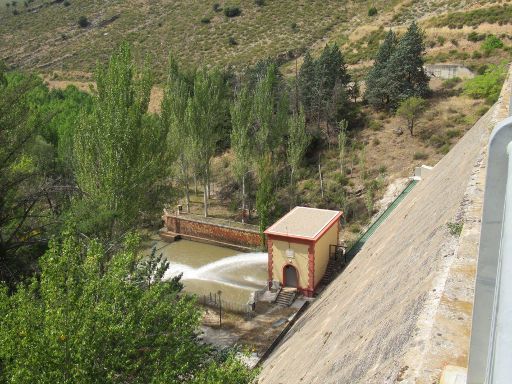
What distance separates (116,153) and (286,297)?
923 cm

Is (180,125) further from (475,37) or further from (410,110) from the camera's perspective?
(475,37)

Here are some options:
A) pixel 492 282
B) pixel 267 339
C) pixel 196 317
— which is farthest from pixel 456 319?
pixel 267 339

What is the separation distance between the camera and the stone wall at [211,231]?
26578 mm

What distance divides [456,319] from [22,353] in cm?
599

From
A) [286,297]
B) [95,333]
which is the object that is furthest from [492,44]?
[95,333]

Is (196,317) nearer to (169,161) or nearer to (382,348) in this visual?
(382,348)

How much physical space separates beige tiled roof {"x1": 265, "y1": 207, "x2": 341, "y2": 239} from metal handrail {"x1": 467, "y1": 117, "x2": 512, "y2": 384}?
57.5ft

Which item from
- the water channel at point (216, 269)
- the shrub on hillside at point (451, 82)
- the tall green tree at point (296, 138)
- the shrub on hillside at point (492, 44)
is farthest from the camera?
the shrub on hillside at point (492, 44)

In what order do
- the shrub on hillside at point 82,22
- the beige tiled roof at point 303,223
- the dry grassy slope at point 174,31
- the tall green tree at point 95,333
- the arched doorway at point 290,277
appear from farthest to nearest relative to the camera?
the shrub on hillside at point 82,22 → the dry grassy slope at point 174,31 → the arched doorway at point 290,277 → the beige tiled roof at point 303,223 → the tall green tree at point 95,333

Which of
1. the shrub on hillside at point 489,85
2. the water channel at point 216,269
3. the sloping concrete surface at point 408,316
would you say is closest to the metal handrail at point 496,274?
the sloping concrete surface at point 408,316

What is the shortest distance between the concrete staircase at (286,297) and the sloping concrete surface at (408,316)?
7.41 metres

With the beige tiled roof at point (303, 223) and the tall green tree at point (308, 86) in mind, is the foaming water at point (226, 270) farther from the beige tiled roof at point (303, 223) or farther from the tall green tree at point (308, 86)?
the tall green tree at point (308, 86)

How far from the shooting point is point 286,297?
20.0 meters

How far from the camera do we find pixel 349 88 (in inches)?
1489
